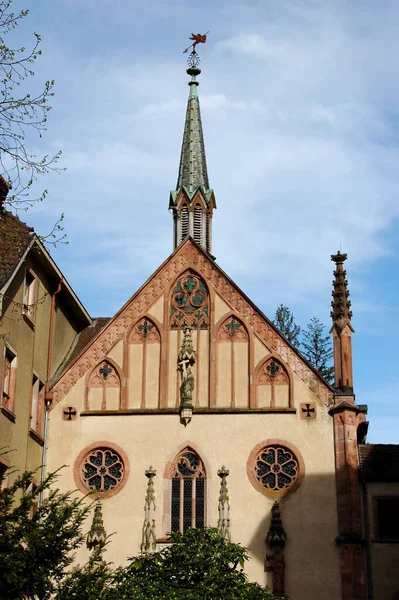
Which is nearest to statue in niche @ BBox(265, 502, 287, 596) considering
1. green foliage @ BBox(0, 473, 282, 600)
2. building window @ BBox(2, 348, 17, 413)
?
green foliage @ BBox(0, 473, 282, 600)

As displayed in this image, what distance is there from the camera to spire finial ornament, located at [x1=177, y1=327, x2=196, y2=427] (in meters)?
29.5

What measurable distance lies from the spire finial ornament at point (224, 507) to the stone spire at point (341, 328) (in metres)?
4.25

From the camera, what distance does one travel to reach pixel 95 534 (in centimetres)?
2817

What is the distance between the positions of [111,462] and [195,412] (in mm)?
2891

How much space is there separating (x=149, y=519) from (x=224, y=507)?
2154 millimetres

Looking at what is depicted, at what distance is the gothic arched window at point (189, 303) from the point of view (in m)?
31.1

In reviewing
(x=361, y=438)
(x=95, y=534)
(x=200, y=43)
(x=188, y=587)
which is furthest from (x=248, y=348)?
(x=200, y=43)

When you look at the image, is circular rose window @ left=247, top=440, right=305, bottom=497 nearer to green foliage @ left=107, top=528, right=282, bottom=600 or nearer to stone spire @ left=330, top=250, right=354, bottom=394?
stone spire @ left=330, top=250, right=354, bottom=394

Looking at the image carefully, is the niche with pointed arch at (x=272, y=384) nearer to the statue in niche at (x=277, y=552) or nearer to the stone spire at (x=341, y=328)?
the stone spire at (x=341, y=328)

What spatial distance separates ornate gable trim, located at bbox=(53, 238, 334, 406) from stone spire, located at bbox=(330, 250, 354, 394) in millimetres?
559

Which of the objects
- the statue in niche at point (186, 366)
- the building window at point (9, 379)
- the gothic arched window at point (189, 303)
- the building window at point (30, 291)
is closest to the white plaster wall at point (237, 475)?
the statue in niche at point (186, 366)

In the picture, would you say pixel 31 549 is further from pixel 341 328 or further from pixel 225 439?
pixel 341 328

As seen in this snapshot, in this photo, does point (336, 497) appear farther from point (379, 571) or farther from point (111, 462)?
point (111, 462)

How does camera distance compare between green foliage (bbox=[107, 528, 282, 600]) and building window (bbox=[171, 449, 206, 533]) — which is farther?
building window (bbox=[171, 449, 206, 533])
